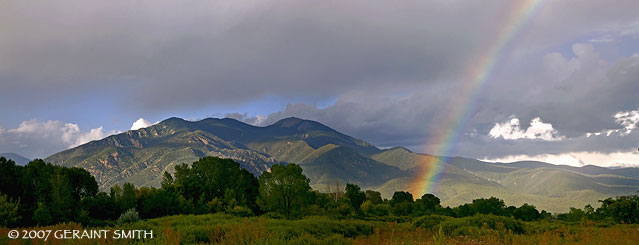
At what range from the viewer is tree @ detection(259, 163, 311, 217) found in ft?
170

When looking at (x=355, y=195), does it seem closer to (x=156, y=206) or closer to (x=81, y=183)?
(x=156, y=206)

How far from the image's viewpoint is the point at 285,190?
5200cm

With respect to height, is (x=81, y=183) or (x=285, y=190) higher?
(x=81, y=183)

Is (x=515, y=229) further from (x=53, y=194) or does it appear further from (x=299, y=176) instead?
(x=53, y=194)

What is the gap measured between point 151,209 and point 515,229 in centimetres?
3800

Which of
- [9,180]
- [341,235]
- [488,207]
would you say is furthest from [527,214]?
[9,180]

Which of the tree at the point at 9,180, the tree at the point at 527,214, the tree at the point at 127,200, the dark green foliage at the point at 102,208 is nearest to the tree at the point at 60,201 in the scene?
the dark green foliage at the point at 102,208

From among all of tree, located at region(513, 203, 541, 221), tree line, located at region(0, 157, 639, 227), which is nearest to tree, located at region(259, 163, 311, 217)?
tree line, located at region(0, 157, 639, 227)

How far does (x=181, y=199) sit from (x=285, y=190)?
1381 cm

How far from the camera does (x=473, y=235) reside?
18297 millimetres

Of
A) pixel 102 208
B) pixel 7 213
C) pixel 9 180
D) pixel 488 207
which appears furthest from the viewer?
pixel 488 207

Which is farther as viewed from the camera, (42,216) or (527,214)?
(527,214)

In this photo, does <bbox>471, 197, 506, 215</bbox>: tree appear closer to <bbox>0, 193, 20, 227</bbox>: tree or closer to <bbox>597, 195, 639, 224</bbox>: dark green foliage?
<bbox>597, 195, 639, 224</bbox>: dark green foliage

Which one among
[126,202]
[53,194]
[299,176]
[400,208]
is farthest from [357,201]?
[53,194]
